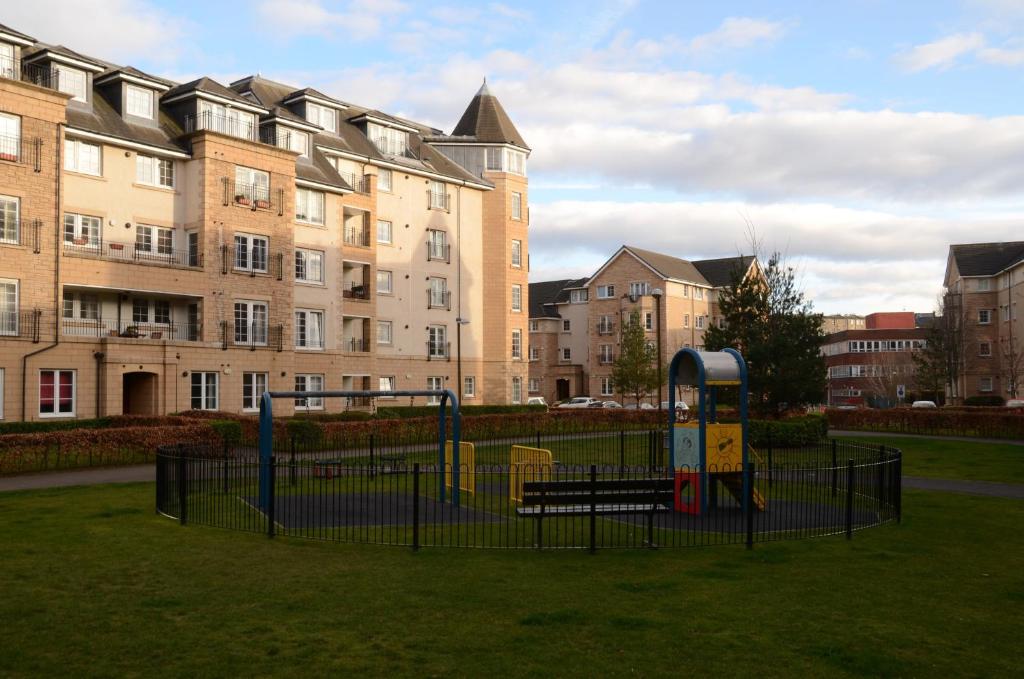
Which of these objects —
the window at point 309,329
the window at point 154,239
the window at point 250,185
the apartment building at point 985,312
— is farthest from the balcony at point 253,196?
the apartment building at point 985,312

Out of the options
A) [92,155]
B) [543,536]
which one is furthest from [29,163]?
[543,536]

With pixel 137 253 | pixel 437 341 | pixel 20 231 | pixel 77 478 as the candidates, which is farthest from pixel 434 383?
pixel 77 478

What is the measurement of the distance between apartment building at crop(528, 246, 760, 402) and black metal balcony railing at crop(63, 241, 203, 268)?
4699 centimetres

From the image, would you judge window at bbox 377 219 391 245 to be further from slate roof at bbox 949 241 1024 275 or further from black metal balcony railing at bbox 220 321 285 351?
slate roof at bbox 949 241 1024 275

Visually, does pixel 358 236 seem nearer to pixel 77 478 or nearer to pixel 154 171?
pixel 154 171

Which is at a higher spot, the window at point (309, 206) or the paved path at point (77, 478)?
the window at point (309, 206)

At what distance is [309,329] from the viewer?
1785 inches

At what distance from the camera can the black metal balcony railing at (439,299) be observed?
54781 millimetres

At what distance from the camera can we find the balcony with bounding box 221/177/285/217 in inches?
1578

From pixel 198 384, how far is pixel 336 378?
8.78 metres

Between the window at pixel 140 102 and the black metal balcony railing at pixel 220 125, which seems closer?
the window at pixel 140 102

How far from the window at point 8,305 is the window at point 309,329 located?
13.7 meters

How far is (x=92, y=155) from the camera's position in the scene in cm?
3694

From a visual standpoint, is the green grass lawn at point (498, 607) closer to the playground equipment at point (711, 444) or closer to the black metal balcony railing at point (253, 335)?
the playground equipment at point (711, 444)
